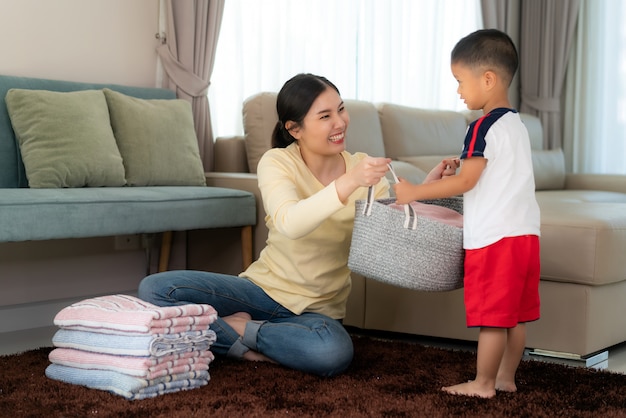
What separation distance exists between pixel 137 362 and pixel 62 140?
1.36 meters

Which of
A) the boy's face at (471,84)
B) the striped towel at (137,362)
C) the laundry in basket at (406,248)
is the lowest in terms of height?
the striped towel at (137,362)

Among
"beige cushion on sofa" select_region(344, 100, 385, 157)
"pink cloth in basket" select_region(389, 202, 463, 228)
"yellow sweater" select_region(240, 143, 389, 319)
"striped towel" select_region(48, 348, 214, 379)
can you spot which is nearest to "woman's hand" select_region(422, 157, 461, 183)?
"pink cloth in basket" select_region(389, 202, 463, 228)

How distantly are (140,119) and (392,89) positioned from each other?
2.00m

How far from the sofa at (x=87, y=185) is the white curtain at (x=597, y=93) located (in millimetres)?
3139

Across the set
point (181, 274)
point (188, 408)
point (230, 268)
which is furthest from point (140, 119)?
point (188, 408)

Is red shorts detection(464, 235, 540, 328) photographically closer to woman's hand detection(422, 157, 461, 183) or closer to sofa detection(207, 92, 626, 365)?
woman's hand detection(422, 157, 461, 183)

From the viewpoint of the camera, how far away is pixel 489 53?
6.39 ft

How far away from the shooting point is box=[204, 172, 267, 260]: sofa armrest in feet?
10.6

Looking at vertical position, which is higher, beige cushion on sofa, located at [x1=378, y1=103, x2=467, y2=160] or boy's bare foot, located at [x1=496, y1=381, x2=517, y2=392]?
beige cushion on sofa, located at [x1=378, y1=103, x2=467, y2=160]

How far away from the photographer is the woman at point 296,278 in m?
2.18

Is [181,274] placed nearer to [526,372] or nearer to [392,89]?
[526,372]

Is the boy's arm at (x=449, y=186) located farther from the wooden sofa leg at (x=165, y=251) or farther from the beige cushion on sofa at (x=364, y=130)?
the wooden sofa leg at (x=165, y=251)

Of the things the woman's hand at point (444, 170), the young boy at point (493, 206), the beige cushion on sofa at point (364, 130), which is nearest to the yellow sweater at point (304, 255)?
the woman's hand at point (444, 170)

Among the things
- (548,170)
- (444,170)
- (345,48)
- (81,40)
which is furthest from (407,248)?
(548,170)
